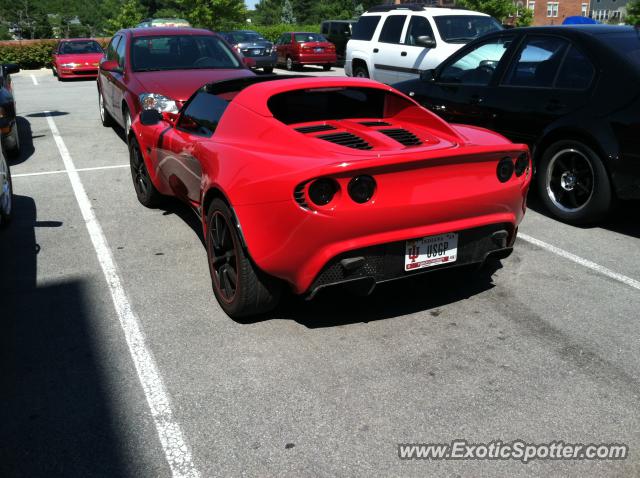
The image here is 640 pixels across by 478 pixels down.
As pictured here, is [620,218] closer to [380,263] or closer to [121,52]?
[380,263]

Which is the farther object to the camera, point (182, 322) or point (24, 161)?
point (24, 161)

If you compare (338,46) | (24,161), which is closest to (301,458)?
(24,161)

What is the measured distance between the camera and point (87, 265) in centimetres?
505

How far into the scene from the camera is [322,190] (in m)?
3.38

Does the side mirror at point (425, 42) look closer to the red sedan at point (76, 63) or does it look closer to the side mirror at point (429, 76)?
the side mirror at point (429, 76)

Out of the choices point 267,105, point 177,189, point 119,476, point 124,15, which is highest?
point 124,15

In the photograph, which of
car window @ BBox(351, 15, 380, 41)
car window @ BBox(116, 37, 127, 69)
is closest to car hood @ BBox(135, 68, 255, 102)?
car window @ BBox(116, 37, 127, 69)

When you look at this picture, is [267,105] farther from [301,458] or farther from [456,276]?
[301,458]

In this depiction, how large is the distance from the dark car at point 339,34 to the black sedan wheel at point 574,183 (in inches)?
867

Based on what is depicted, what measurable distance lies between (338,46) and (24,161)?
66.6 feet

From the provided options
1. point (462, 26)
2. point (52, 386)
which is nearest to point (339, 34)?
point (462, 26)

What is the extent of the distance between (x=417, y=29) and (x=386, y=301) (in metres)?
8.75

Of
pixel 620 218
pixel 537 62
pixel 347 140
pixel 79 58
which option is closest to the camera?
pixel 347 140

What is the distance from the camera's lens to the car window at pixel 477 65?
680 cm
